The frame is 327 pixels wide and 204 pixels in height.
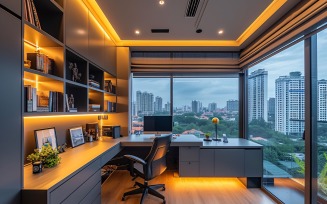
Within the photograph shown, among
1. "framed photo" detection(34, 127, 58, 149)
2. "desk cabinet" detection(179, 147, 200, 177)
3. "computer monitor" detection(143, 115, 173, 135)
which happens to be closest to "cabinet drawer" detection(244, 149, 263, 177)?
"desk cabinet" detection(179, 147, 200, 177)

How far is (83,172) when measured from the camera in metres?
1.59

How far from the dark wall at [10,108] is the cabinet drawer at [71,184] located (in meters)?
0.22

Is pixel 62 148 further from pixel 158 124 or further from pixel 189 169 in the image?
Answer: pixel 189 169

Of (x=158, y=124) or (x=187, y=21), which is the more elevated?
(x=187, y=21)

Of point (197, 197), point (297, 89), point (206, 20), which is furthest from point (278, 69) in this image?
point (197, 197)

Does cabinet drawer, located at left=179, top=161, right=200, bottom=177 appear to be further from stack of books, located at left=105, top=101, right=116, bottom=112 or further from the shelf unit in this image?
the shelf unit

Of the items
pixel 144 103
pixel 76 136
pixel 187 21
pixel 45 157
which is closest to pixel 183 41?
Result: pixel 187 21

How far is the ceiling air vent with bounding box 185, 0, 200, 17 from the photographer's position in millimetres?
2199

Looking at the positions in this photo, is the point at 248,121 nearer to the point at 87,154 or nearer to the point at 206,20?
the point at 206,20

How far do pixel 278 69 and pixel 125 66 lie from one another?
110 inches

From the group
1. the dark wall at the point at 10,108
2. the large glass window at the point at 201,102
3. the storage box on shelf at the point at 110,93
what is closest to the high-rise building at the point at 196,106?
the large glass window at the point at 201,102

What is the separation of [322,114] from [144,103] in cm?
307

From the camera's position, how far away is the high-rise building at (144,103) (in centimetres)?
396

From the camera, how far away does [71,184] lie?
1.40 m
